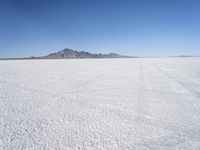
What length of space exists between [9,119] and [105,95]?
2306 millimetres

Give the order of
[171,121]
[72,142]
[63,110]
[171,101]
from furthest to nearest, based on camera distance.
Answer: [171,101], [63,110], [171,121], [72,142]

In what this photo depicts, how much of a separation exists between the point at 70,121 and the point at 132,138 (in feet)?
3.58

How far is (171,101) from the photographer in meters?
3.60

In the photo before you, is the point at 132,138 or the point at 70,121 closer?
the point at 132,138

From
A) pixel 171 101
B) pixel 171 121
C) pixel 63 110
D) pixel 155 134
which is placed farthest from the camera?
pixel 171 101


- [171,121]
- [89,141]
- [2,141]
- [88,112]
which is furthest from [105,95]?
[2,141]

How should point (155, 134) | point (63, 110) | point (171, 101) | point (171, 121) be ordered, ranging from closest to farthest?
point (155, 134) < point (171, 121) < point (63, 110) < point (171, 101)

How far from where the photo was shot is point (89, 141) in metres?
1.97

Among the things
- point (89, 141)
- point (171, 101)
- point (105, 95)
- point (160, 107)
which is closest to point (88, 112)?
point (89, 141)

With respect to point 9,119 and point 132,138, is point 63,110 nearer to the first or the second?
point 9,119

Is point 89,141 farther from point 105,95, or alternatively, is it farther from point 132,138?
point 105,95

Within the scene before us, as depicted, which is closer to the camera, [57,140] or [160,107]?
[57,140]

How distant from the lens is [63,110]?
3059 millimetres

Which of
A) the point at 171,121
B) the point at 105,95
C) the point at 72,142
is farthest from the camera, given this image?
the point at 105,95
